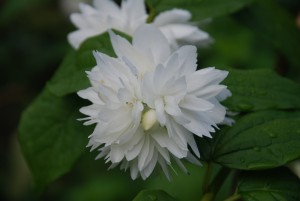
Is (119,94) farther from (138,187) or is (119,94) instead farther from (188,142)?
(138,187)

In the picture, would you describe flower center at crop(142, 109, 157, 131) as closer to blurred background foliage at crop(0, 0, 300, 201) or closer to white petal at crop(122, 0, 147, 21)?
white petal at crop(122, 0, 147, 21)

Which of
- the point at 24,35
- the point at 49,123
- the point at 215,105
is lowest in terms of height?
the point at 24,35

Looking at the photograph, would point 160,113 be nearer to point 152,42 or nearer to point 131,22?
point 152,42

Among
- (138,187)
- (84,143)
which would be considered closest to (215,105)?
(84,143)

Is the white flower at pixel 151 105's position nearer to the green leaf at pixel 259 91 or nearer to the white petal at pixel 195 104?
the white petal at pixel 195 104

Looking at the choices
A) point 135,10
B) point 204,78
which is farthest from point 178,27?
point 204,78

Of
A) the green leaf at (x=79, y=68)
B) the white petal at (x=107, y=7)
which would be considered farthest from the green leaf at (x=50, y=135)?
the white petal at (x=107, y=7)
